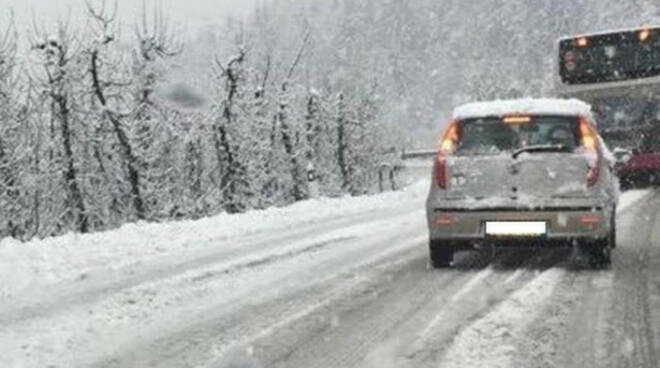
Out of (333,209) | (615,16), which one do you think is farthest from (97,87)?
(615,16)

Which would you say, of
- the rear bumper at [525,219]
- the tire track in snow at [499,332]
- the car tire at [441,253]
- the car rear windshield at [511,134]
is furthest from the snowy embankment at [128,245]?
the tire track in snow at [499,332]

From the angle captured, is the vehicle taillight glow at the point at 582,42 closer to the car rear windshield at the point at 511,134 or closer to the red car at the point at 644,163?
the red car at the point at 644,163

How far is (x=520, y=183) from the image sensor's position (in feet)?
34.1

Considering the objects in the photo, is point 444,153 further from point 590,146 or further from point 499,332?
point 499,332

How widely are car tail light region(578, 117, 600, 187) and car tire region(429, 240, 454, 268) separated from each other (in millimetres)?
1574

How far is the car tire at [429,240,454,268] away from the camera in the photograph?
423 inches

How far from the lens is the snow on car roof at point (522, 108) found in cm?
1080

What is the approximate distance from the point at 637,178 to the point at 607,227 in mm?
16827

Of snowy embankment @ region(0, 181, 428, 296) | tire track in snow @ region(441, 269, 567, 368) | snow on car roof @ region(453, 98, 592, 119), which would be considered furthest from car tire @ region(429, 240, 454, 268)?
snowy embankment @ region(0, 181, 428, 296)

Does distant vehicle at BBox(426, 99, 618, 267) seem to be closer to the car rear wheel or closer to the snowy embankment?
the car rear wheel

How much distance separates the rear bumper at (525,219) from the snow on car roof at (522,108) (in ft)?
3.52

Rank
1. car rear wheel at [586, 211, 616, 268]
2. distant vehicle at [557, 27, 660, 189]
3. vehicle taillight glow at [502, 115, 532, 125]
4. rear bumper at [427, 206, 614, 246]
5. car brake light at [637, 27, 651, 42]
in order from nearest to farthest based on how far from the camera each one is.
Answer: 1. rear bumper at [427, 206, 614, 246]
2. car rear wheel at [586, 211, 616, 268]
3. vehicle taillight glow at [502, 115, 532, 125]
4. car brake light at [637, 27, 651, 42]
5. distant vehicle at [557, 27, 660, 189]

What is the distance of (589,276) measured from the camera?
998 centimetres

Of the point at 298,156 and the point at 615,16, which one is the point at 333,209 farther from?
the point at 615,16
